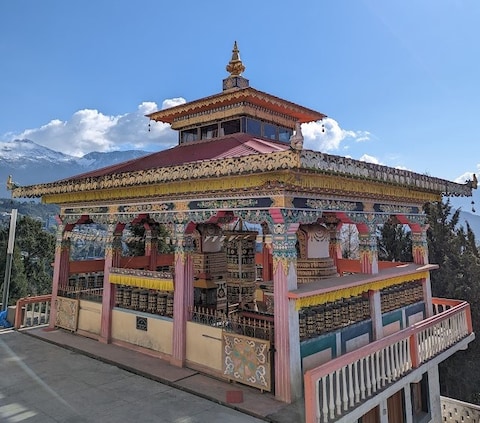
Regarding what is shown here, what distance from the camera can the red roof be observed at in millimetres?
6530

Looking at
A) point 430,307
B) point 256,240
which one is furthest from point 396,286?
point 256,240

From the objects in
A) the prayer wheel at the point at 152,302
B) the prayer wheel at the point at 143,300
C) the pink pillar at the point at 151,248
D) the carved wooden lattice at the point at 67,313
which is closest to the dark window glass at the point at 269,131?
the prayer wheel at the point at 152,302

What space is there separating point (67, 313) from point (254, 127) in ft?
23.2

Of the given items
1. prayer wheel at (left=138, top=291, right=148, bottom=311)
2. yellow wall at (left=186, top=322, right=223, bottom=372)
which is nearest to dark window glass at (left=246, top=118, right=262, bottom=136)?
prayer wheel at (left=138, top=291, right=148, bottom=311)

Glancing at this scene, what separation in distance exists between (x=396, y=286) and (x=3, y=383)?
346 inches

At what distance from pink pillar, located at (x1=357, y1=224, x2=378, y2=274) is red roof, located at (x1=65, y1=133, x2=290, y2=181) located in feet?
8.48

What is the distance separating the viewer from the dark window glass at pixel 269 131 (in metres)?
9.34

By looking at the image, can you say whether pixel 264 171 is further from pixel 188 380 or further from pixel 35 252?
pixel 35 252

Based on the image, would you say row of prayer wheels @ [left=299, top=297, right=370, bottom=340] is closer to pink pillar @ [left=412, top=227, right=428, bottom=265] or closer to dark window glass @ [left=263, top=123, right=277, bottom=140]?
pink pillar @ [left=412, top=227, right=428, bottom=265]

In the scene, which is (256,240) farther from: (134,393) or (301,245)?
(134,393)

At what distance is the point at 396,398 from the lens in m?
8.17

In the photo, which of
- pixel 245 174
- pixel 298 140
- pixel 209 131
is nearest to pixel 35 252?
pixel 209 131

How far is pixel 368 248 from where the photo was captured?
8.16m

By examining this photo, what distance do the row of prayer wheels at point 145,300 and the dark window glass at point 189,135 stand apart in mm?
4122
